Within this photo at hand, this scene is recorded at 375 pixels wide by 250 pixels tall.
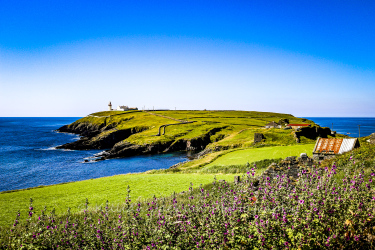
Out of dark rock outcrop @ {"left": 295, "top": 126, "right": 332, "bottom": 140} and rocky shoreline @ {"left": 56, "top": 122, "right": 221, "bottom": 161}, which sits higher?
dark rock outcrop @ {"left": 295, "top": 126, "right": 332, "bottom": 140}

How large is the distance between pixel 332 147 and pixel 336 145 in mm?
509

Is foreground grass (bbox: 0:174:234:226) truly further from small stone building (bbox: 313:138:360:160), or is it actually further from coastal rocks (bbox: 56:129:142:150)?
coastal rocks (bbox: 56:129:142:150)

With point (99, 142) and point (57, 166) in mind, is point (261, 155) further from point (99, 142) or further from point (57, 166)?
point (99, 142)

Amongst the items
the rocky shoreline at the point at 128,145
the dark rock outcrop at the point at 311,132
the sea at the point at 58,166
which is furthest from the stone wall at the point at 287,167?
the rocky shoreline at the point at 128,145

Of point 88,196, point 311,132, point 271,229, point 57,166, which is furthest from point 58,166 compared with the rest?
point 311,132

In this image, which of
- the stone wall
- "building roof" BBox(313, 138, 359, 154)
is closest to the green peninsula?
"building roof" BBox(313, 138, 359, 154)

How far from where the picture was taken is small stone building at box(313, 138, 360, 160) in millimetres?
26480

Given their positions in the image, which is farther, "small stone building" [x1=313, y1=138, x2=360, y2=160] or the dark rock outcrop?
the dark rock outcrop

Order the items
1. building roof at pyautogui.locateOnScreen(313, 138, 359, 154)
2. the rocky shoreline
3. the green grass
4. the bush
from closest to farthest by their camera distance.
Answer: the bush, building roof at pyautogui.locateOnScreen(313, 138, 359, 154), the green grass, the rocky shoreline

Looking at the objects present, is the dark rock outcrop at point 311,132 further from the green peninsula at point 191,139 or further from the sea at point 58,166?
the sea at point 58,166

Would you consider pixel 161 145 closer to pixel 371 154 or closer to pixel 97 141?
pixel 97 141

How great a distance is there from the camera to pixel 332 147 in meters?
27.5

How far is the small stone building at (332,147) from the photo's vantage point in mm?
26480

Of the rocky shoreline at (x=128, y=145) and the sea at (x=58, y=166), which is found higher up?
the rocky shoreline at (x=128, y=145)
